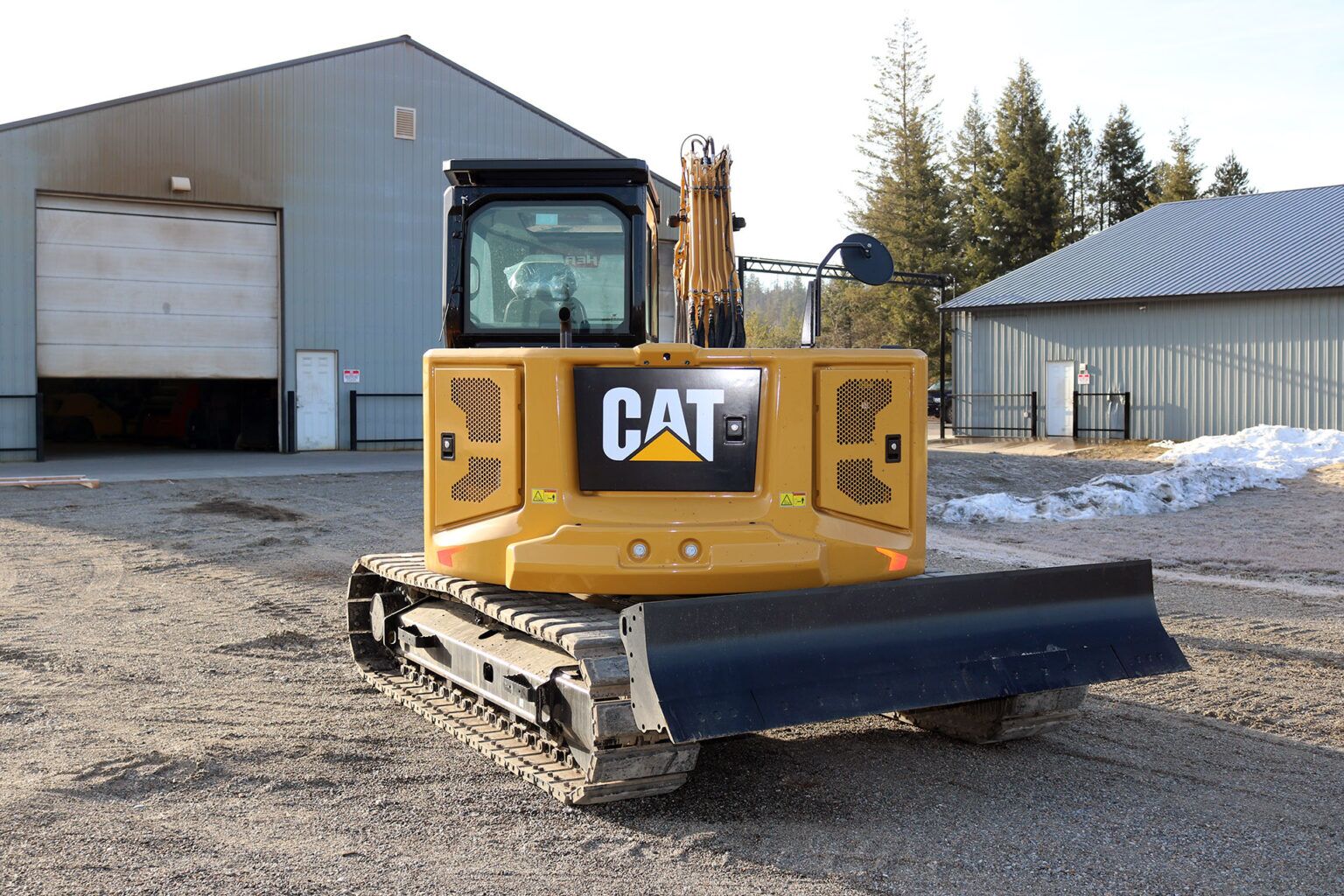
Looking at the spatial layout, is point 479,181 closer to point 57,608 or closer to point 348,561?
point 57,608

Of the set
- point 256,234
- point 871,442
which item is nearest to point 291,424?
point 256,234

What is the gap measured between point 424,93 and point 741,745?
2324 centimetres

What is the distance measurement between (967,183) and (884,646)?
5686 cm

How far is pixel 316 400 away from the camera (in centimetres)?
2592

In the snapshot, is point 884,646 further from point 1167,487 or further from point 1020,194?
point 1020,194

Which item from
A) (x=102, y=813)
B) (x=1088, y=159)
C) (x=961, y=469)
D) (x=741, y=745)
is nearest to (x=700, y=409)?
(x=741, y=745)

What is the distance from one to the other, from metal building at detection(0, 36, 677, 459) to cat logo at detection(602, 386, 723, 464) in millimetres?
18403

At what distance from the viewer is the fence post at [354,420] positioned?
26.2 m

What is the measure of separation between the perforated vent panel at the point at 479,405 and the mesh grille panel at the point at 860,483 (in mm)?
1657

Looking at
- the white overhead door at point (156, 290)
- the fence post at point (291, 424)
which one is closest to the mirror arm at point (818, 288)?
the white overhead door at point (156, 290)

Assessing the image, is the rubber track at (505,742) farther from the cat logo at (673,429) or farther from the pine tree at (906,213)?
the pine tree at (906,213)

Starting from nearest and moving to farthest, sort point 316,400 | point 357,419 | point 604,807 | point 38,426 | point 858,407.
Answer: point 604,807, point 858,407, point 38,426, point 316,400, point 357,419

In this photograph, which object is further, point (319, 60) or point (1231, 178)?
point (1231, 178)

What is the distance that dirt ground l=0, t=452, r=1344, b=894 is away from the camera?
4602 millimetres
